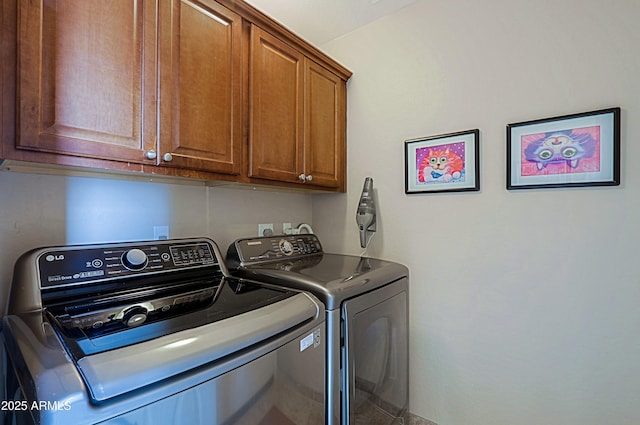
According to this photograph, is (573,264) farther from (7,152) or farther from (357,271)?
(7,152)

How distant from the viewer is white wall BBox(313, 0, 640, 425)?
1245mm

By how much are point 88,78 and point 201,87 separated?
0.39 m

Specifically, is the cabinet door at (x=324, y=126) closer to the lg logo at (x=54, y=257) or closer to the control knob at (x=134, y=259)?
the control knob at (x=134, y=259)

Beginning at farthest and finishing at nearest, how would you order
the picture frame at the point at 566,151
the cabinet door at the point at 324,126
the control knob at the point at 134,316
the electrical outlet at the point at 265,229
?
the electrical outlet at the point at 265,229 → the cabinet door at the point at 324,126 → the picture frame at the point at 566,151 → the control knob at the point at 134,316

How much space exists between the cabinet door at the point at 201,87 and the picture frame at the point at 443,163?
1.00 metres

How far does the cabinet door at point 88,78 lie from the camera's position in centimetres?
85

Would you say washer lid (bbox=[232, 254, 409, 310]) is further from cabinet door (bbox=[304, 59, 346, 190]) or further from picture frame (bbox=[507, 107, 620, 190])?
picture frame (bbox=[507, 107, 620, 190])

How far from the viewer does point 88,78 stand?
0.95m

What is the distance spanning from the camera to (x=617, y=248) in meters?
1.24

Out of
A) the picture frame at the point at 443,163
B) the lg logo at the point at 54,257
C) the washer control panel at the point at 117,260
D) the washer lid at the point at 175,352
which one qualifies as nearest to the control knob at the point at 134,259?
the washer control panel at the point at 117,260

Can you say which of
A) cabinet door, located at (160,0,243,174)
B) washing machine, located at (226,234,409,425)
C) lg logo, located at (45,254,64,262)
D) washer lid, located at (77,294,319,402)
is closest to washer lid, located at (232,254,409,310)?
washing machine, located at (226,234,409,425)

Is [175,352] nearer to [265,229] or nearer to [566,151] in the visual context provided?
[265,229]

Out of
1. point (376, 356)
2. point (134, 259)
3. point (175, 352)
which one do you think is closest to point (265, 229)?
point (134, 259)

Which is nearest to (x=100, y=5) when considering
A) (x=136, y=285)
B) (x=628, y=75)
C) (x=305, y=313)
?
(x=136, y=285)
